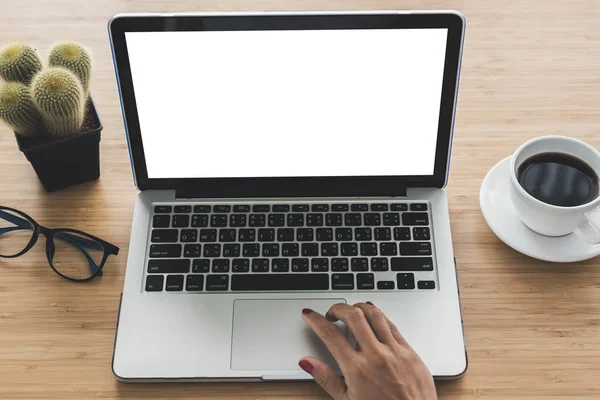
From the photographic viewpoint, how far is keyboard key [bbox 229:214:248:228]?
855 mm

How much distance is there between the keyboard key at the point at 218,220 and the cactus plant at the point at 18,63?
282mm

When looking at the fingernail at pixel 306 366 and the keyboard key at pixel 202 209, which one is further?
the keyboard key at pixel 202 209

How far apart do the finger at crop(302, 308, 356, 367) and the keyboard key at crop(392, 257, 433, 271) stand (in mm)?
113

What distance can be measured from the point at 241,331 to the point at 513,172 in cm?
37

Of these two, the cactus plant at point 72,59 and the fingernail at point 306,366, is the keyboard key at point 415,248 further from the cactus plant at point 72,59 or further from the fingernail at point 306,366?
the cactus plant at point 72,59

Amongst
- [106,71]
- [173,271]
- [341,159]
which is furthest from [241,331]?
[106,71]

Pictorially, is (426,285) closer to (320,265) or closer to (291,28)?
(320,265)

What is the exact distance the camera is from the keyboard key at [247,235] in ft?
2.77

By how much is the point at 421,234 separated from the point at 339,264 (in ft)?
0.36

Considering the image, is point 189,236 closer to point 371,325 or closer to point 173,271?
point 173,271

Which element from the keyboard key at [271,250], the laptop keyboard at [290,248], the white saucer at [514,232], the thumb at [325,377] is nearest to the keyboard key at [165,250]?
the laptop keyboard at [290,248]

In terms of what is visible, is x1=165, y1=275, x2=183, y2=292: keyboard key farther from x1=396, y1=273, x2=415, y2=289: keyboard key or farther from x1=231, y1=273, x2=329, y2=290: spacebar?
x1=396, y1=273, x2=415, y2=289: keyboard key

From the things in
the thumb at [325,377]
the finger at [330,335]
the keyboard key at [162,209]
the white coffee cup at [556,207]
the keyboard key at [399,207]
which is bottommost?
the thumb at [325,377]

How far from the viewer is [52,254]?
2.83ft
